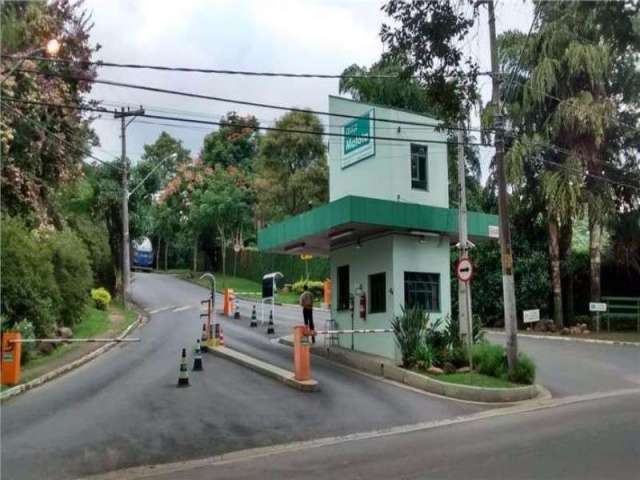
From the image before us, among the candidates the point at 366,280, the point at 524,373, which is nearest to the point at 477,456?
the point at 524,373

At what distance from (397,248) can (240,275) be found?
43.8m

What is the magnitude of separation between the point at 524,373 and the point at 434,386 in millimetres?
1990

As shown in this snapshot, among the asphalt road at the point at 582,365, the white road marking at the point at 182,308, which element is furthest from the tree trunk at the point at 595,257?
the white road marking at the point at 182,308

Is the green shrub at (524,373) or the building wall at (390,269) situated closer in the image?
the green shrub at (524,373)

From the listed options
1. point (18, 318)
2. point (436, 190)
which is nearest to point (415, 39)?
point (436, 190)

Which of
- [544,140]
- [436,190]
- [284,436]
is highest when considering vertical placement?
[544,140]

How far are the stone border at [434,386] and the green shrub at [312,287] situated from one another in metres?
24.0

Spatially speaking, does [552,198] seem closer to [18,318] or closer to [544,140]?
[544,140]

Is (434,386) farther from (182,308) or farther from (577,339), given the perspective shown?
(182,308)

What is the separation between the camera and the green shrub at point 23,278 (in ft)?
57.1

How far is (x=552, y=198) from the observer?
26016mm

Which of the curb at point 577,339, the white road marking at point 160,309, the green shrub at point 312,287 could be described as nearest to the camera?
the curb at point 577,339

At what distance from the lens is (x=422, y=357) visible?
663 inches

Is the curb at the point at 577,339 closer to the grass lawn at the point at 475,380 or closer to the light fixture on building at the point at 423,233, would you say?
the light fixture on building at the point at 423,233
